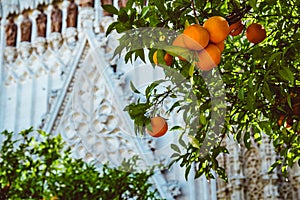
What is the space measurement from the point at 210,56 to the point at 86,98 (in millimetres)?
5567

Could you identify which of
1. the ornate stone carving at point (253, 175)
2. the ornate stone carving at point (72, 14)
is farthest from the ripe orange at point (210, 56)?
the ornate stone carving at point (72, 14)

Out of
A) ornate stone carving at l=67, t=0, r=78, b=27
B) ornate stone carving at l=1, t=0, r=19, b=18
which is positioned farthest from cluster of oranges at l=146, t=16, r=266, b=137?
ornate stone carving at l=1, t=0, r=19, b=18

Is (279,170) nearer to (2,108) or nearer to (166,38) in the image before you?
(2,108)

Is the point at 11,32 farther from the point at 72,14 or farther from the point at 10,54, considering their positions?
the point at 72,14

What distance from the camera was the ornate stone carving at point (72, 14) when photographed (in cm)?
724

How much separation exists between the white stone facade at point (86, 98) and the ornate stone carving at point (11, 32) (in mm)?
58

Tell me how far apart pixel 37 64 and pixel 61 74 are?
16.7 inches

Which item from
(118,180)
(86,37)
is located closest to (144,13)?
(118,180)

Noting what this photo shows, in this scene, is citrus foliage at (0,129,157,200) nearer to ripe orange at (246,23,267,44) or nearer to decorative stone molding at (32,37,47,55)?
decorative stone molding at (32,37,47,55)

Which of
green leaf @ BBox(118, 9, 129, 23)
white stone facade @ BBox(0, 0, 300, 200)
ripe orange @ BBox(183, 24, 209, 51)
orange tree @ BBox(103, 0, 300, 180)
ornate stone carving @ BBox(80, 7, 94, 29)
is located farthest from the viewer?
ornate stone carving @ BBox(80, 7, 94, 29)

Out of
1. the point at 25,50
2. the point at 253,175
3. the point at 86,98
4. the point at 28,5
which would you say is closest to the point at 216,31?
the point at 253,175

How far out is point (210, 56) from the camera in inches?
59.4

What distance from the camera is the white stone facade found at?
5.99m

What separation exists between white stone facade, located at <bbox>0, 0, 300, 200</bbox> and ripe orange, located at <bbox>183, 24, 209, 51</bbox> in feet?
14.1
